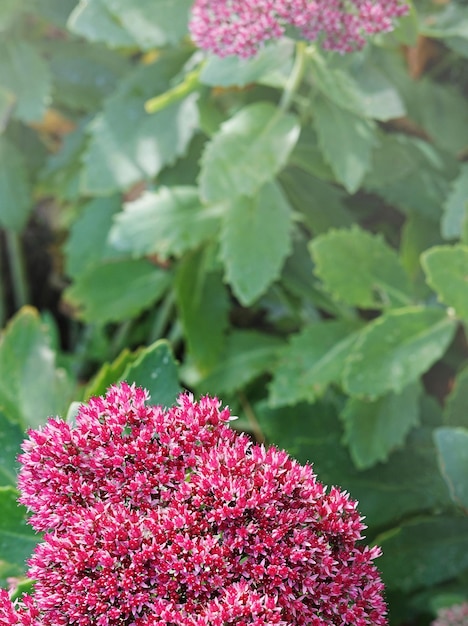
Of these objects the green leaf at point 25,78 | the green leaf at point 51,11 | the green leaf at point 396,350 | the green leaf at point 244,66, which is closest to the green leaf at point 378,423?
the green leaf at point 396,350

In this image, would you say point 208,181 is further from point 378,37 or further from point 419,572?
point 419,572

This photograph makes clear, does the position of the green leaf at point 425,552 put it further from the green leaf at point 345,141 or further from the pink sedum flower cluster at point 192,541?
the pink sedum flower cluster at point 192,541

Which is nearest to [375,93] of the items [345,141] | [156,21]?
[345,141]

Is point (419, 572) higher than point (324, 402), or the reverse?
point (324, 402)

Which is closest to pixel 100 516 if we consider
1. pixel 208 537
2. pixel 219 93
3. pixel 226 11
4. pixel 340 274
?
pixel 208 537

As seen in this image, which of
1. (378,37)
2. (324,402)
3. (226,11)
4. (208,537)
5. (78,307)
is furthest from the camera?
(78,307)

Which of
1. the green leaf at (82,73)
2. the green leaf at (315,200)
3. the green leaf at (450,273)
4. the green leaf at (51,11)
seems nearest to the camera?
the green leaf at (450,273)

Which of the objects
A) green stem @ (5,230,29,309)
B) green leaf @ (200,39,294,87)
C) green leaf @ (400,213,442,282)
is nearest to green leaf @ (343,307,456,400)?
green leaf @ (400,213,442,282)

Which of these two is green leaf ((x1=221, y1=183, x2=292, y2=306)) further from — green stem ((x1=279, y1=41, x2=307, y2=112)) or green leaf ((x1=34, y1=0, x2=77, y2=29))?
green leaf ((x1=34, y1=0, x2=77, y2=29))
